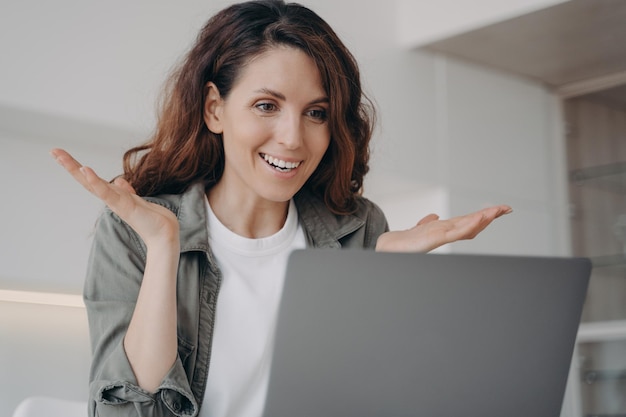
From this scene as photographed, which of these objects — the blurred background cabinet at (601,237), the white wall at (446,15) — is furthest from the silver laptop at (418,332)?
the blurred background cabinet at (601,237)

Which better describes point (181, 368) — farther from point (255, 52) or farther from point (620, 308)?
point (620, 308)

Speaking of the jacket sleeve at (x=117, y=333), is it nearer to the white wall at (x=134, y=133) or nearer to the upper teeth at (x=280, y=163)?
the upper teeth at (x=280, y=163)

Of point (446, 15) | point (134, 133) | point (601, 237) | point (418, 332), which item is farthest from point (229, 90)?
point (601, 237)

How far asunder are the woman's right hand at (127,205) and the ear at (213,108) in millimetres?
279

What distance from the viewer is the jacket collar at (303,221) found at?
1422mm

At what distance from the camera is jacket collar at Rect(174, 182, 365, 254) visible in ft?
4.66

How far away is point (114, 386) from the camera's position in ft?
4.11

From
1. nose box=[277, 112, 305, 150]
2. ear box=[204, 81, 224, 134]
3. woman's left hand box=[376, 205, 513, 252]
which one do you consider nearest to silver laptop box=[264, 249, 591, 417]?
woman's left hand box=[376, 205, 513, 252]

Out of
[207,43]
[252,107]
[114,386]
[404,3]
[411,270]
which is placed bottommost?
[114,386]

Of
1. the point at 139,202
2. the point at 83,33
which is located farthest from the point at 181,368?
the point at 83,33

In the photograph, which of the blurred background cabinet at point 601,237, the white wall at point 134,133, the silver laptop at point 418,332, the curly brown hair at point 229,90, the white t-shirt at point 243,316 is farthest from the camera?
the blurred background cabinet at point 601,237

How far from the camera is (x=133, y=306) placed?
1.34 m

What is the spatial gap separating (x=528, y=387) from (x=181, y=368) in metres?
0.47

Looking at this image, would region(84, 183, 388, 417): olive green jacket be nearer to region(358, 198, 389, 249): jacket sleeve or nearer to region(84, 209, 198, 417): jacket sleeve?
region(84, 209, 198, 417): jacket sleeve
